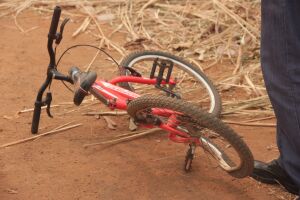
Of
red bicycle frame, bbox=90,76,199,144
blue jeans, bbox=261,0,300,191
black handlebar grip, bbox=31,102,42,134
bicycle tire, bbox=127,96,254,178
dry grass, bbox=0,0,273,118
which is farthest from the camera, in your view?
dry grass, bbox=0,0,273,118

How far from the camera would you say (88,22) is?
4891mm

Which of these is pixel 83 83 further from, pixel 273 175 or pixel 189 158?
pixel 273 175

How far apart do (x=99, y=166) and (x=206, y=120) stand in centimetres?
74

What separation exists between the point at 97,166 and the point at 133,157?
214 mm

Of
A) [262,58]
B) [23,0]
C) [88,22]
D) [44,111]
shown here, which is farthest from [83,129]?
[23,0]

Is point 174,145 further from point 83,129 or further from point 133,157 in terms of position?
point 83,129

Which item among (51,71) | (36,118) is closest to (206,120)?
(51,71)

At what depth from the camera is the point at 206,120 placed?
221 centimetres

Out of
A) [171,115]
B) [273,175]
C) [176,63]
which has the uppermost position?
[176,63]

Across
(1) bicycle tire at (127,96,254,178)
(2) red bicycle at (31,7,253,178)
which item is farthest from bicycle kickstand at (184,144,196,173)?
(1) bicycle tire at (127,96,254,178)

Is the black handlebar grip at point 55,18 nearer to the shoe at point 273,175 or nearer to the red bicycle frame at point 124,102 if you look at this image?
the red bicycle frame at point 124,102

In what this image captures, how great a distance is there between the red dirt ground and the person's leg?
1.71 feet

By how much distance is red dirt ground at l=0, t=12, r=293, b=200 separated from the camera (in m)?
2.48

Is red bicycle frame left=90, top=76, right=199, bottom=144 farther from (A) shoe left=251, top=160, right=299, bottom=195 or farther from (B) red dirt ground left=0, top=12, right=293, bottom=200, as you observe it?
(A) shoe left=251, top=160, right=299, bottom=195
